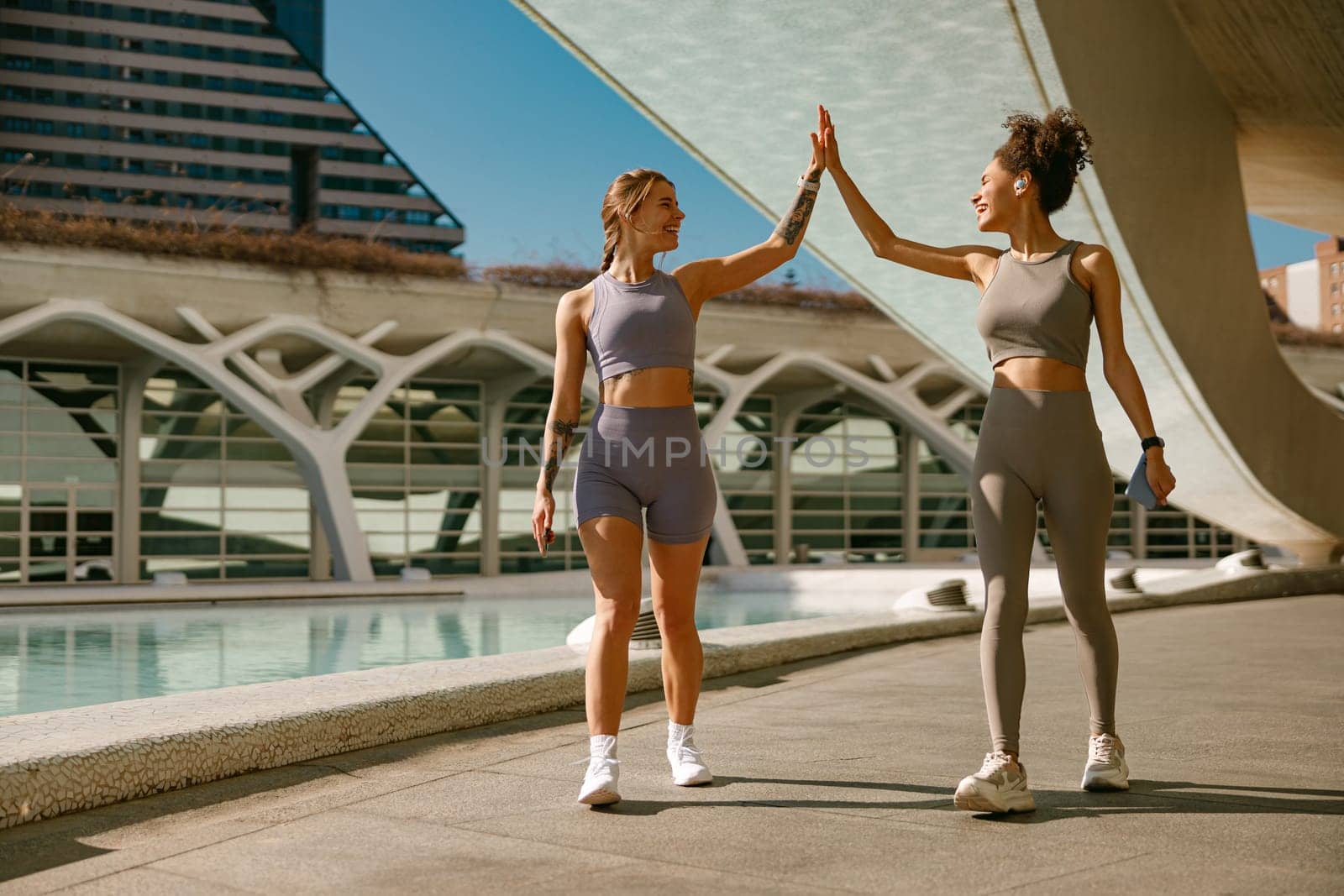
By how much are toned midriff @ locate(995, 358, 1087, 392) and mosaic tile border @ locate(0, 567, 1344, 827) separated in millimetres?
2469

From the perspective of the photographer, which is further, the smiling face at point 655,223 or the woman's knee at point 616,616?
the smiling face at point 655,223

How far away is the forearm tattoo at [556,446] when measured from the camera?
12.6 ft

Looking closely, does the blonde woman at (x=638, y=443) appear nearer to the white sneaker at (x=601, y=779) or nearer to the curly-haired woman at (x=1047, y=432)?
the white sneaker at (x=601, y=779)

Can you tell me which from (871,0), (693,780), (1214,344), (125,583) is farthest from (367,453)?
(693,780)

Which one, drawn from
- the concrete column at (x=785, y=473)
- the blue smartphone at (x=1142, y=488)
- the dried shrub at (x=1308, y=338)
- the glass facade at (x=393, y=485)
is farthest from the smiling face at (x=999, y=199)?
the dried shrub at (x=1308, y=338)

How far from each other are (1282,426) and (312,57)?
105919 mm

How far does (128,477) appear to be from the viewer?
23.2m

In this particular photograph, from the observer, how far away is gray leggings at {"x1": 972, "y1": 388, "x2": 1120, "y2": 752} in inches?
138

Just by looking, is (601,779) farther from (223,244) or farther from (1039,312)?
(223,244)

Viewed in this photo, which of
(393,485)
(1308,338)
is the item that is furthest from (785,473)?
(1308,338)

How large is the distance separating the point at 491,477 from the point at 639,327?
902 inches

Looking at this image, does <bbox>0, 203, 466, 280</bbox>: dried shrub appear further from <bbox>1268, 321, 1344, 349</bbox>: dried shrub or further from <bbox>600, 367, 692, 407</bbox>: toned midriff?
<bbox>1268, 321, 1344, 349</bbox>: dried shrub

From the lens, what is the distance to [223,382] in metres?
20.3

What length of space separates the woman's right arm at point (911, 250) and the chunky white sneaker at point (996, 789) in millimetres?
1380
